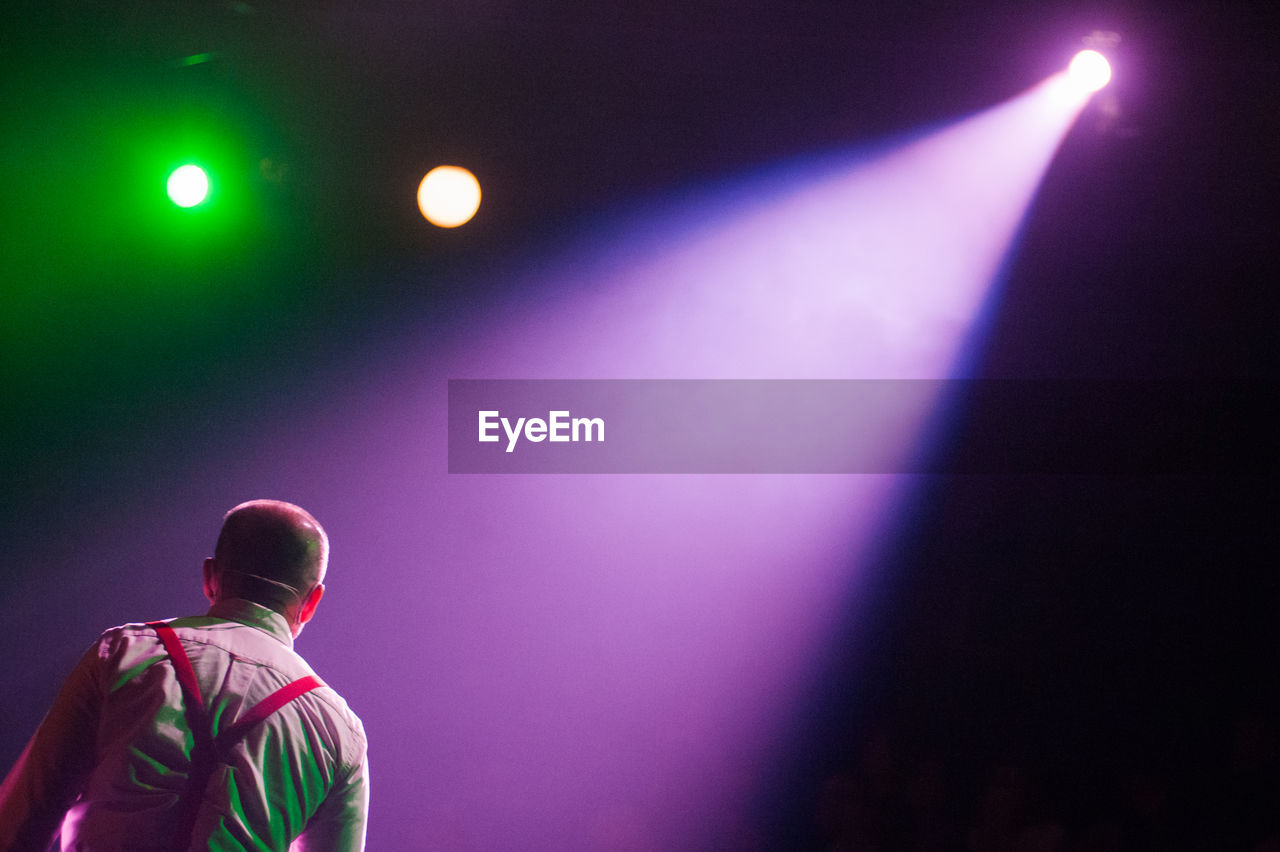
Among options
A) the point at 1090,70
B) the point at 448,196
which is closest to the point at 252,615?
the point at 448,196

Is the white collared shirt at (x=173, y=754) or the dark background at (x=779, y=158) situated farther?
the dark background at (x=779, y=158)

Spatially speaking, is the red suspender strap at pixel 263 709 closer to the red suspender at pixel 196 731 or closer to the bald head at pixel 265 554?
the red suspender at pixel 196 731

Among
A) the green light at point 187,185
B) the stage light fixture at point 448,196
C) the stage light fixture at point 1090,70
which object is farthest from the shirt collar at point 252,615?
the stage light fixture at point 1090,70

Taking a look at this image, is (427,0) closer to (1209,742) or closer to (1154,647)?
(1154,647)

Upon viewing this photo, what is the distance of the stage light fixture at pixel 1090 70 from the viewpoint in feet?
11.0

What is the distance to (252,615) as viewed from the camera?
1270mm

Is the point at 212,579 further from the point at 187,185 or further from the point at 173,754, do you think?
the point at 187,185

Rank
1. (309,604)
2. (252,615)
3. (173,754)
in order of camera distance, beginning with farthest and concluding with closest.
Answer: (309,604)
(252,615)
(173,754)

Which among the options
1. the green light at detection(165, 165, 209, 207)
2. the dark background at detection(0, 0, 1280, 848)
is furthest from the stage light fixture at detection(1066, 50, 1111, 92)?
the green light at detection(165, 165, 209, 207)

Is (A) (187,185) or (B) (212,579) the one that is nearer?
(B) (212,579)

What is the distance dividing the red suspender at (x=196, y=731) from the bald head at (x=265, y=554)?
0.40 feet

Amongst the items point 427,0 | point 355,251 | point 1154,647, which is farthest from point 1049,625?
point 427,0

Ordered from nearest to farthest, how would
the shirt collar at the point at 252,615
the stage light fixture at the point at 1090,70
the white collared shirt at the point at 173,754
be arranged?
1. the white collared shirt at the point at 173,754
2. the shirt collar at the point at 252,615
3. the stage light fixture at the point at 1090,70

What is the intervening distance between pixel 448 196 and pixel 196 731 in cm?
263
